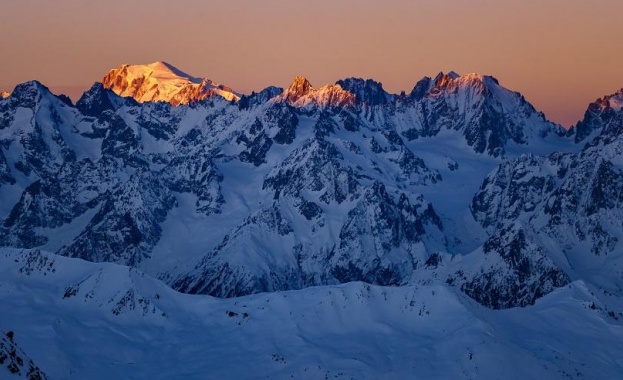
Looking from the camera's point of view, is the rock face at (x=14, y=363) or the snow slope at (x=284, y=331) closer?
the rock face at (x=14, y=363)

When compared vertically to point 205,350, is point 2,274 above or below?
above

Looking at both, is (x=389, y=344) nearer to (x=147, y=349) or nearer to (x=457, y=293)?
(x=457, y=293)

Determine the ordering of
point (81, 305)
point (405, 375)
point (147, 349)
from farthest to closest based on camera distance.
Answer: point (81, 305) < point (147, 349) < point (405, 375)

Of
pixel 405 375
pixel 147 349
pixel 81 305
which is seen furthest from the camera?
pixel 81 305

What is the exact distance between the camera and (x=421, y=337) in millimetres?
118125

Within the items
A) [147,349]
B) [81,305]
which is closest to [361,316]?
[147,349]

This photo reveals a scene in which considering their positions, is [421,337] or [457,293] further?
[457,293]

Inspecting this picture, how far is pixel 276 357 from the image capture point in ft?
365

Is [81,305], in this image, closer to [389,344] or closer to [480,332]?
[389,344]

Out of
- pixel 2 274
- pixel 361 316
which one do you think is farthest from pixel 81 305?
pixel 361 316

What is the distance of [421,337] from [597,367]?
2092cm

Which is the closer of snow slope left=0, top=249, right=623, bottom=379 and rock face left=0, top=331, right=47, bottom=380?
rock face left=0, top=331, right=47, bottom=380

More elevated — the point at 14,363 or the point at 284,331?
the point at 284,331

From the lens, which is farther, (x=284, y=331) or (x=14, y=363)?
(x=284, y=331)
